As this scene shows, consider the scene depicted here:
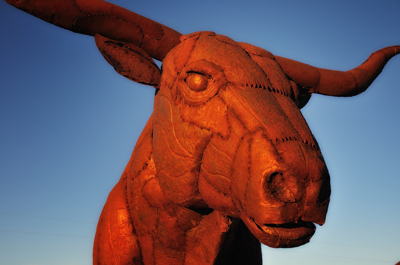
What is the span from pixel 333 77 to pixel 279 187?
1.63 metres

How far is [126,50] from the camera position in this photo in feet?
9.02

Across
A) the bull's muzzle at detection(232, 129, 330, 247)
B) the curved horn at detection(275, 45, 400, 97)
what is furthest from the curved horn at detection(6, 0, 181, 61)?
the bull's muzzle at detection(232, 129, 330, 247)

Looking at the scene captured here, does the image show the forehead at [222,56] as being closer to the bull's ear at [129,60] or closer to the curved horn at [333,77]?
the bull's ear at [129,60]

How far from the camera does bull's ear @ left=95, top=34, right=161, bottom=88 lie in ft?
8.85

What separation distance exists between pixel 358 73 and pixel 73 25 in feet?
7.35

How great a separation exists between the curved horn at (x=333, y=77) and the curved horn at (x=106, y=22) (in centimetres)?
88

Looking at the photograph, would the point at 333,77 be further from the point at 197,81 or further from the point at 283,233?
the point at 283,233

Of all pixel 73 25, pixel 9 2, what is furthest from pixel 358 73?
pixel 9 2

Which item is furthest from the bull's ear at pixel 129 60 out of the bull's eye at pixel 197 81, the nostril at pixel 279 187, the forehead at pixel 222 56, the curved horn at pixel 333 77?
the nostril at pixel 279 187

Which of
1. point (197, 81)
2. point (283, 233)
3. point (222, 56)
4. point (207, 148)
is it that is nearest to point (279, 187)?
point (283, 233)

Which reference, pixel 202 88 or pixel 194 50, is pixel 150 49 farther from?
pixel 202 88

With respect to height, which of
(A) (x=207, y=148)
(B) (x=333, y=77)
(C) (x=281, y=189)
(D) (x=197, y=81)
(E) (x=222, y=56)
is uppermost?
(B) (x=333, y=77)

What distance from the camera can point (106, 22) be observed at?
269 cm

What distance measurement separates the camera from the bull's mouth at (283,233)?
2004 millimetres
